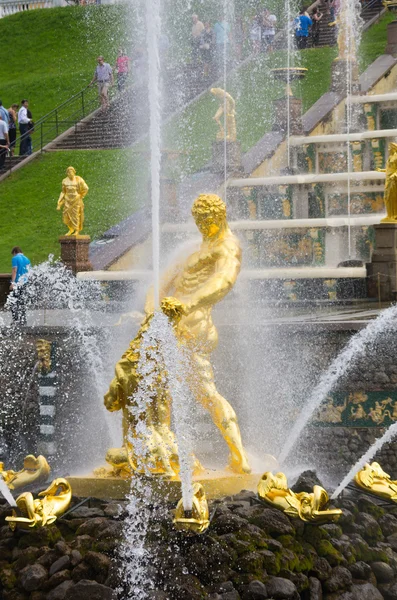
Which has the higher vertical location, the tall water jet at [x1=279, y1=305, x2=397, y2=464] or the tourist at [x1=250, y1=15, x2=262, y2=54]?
the tourist at [x1=250, y1=15, x2=262, y2=54]

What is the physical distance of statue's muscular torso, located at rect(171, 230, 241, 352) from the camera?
39.3 ft

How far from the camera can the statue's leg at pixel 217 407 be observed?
11.5 metres

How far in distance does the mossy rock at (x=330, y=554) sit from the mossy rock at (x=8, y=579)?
2020 mm

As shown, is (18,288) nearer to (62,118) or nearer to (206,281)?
(206,281)

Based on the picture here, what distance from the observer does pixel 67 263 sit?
2248 centimetres

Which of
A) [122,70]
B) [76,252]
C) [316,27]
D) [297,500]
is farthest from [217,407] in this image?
[316,27]

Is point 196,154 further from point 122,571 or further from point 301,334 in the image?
point 122,571

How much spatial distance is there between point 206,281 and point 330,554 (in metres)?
2.71

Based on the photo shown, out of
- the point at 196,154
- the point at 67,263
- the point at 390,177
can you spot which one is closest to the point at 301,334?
the point at 390,177

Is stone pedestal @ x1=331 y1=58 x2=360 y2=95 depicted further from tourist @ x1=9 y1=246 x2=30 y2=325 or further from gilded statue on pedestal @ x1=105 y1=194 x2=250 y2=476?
gilded statue on pedestal @ x1=105 y1=194 x2=250 y2=476

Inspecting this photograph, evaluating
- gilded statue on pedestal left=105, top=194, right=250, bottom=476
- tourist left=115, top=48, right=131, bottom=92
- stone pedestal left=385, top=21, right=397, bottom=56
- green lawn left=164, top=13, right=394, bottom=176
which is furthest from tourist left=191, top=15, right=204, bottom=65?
gilded statue on pedestal left=105, top=194, right=250, bottom=476

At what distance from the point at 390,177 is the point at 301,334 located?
4063 millimetres

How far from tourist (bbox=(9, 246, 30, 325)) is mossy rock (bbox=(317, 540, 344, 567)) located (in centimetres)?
829

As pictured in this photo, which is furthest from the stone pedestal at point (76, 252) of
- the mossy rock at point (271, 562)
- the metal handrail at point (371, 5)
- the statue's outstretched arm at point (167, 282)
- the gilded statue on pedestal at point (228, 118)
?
the metal handrail at point (371, 5)
